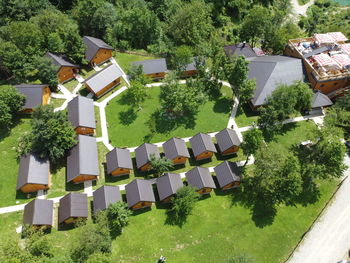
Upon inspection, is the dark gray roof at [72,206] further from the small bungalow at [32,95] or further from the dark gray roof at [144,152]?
the small bungalow at [32,95]

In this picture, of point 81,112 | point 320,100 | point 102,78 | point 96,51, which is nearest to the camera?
point 81,112

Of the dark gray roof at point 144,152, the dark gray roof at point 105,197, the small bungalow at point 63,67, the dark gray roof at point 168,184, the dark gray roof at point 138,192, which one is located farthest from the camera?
the small bungalow at point 63,67

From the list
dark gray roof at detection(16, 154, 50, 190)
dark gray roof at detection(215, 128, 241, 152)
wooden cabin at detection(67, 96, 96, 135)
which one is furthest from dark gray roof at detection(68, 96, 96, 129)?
dark gray roof at detection(215, 128, 241, 152)

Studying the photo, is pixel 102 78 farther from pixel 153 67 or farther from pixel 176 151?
pixel 176 151

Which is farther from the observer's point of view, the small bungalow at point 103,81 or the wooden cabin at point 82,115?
the small bungalow at point 103,81

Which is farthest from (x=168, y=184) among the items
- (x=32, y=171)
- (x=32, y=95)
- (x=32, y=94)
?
(x=32, y=94)

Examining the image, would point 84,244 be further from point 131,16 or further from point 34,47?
point 131,16

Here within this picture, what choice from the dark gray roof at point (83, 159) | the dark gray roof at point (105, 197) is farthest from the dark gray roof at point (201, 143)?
the dark gray roof at point (83, 159)
